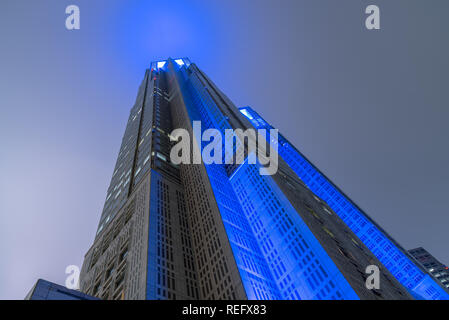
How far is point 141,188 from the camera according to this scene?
57375 mm

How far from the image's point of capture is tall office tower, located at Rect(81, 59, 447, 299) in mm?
36188

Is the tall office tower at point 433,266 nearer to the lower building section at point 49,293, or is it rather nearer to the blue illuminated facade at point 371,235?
the blue illuminated facade at point 371,235

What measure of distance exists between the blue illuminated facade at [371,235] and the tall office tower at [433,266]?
6592 centimetres

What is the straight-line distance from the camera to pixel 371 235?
79.5 meters

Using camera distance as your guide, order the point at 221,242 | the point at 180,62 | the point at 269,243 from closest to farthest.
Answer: the point at 221,242, the point at 269,243, the point at 180,62

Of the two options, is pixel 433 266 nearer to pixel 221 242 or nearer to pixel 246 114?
pixel 246 114

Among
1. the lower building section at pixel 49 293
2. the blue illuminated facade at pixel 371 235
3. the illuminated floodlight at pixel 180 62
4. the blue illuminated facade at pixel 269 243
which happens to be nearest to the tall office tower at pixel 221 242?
the blue illuminated facade at pixel 269 243

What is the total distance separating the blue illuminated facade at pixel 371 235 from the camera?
6529 centimetres

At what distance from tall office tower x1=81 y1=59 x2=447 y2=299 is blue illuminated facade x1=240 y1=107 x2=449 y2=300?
425mm

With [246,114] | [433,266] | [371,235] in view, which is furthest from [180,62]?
[433,266]

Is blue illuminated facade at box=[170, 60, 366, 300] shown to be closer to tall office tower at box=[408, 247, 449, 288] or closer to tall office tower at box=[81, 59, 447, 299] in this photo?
tall office tower at box=[81, 59, 447, 299]

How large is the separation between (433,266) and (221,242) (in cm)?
13831

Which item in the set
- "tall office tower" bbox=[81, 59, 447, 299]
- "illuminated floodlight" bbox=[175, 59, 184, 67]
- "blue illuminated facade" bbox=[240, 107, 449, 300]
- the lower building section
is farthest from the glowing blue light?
the lower building section
